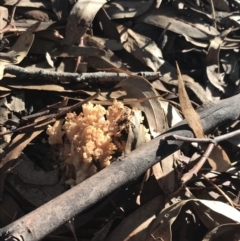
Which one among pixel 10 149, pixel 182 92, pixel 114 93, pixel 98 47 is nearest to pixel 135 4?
pixel 98 47

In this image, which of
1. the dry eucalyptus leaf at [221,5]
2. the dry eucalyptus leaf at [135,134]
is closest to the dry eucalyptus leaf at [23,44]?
the dry eucalyptus leaf at [135,134]

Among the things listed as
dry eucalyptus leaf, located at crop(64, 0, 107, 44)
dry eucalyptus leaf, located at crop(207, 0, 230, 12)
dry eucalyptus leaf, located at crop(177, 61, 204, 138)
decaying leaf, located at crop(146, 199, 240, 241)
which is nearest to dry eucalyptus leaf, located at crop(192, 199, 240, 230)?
decaying leaf, located at crop(146, 199, 240, 241)

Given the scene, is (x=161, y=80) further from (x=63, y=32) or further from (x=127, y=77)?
(x=63, y=32)

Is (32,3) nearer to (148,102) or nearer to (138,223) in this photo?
(148,102)

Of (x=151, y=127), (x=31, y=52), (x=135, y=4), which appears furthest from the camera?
(x=135, y=4)

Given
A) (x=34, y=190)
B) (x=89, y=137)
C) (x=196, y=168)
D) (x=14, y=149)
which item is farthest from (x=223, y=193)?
(x=14, y=149)

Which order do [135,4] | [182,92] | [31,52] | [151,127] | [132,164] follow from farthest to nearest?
[135,4], [31,52], [151,127], [182,92], [132,164]
